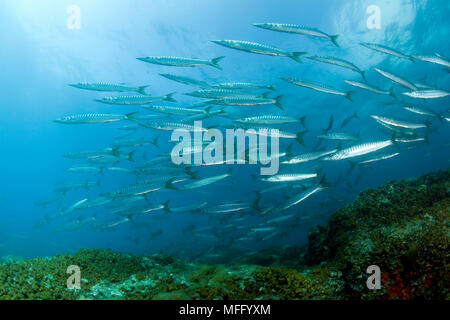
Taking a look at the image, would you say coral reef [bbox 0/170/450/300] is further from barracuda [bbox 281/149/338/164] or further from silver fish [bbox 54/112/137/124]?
silver fish [bbox 54/112/137/124]

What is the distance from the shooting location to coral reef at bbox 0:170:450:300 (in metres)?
2.75

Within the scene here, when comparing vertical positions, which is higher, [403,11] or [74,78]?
[74,78]

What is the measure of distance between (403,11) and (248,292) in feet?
71.2

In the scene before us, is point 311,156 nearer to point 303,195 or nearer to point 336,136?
point 303,195

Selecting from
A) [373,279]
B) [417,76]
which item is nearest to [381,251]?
[373,279]

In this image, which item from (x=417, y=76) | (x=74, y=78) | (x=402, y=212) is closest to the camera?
(x=402, y=212)

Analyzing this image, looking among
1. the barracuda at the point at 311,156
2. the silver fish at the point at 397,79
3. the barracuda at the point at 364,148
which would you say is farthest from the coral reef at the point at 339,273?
the silver fish at the point at 397,79

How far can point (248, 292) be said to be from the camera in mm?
2932

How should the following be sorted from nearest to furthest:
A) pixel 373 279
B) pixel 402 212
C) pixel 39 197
Answer: pixel 373 279 < pixel 402 212 < pixel 39 197

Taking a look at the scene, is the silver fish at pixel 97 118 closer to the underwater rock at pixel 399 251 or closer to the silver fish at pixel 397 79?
the underwater rock at pixel 399 251

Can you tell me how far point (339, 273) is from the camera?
10.3 feet
